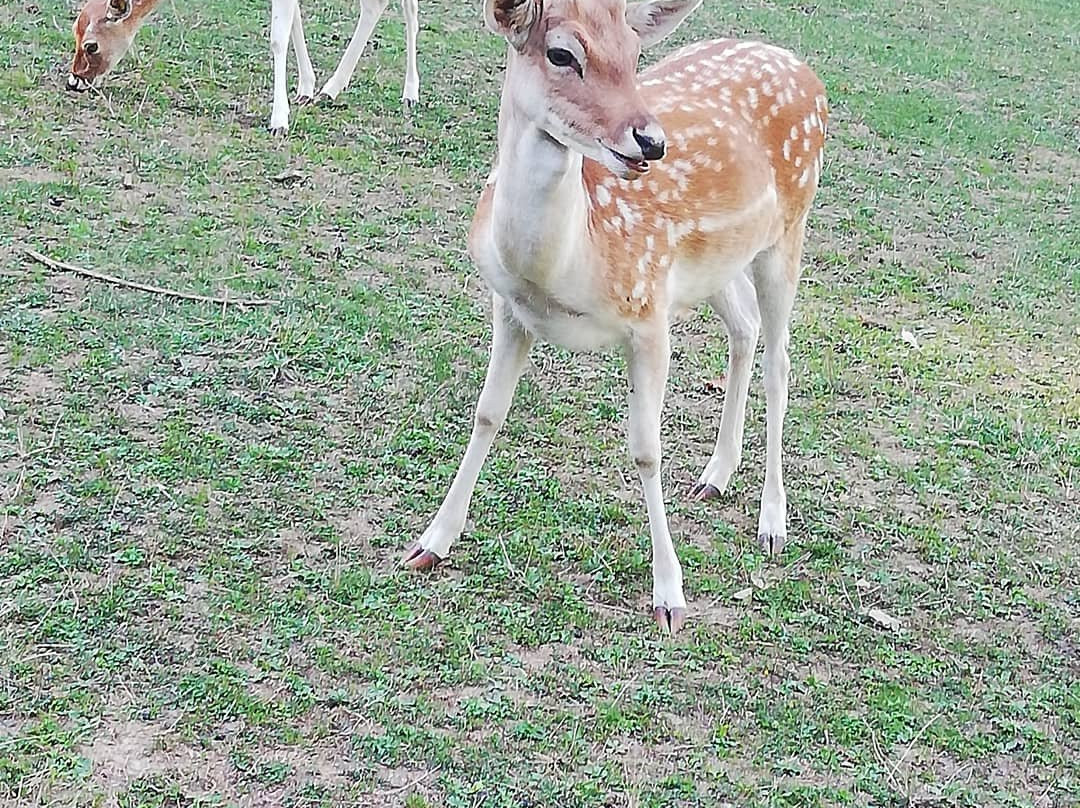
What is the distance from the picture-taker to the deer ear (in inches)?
297

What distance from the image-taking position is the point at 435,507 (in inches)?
167

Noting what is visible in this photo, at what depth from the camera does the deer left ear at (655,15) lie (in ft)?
10.9

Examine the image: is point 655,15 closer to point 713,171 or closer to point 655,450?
point 713,171

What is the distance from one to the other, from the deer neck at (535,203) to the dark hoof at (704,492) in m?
1.33

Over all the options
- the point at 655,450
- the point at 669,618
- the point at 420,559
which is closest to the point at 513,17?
the point at 655,450

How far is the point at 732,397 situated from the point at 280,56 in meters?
4.15

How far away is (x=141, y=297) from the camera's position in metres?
5.27

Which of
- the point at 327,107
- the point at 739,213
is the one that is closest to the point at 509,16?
the point at 739,213

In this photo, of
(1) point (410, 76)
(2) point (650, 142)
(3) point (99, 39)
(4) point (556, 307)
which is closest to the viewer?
(2) point (650, 142)

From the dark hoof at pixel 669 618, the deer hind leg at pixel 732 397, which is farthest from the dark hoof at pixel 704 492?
the dark hoof at pixel 669 618

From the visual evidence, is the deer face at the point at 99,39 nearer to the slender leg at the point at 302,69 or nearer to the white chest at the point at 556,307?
the slender leg at the point at 302,69

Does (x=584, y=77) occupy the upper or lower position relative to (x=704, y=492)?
upper

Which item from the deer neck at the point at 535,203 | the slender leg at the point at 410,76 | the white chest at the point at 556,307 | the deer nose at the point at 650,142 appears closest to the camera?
the deer nose at the point at 650,142

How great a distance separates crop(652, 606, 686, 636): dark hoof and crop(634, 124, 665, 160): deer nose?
4.62 feet
